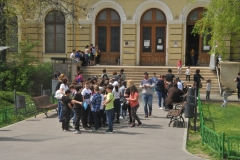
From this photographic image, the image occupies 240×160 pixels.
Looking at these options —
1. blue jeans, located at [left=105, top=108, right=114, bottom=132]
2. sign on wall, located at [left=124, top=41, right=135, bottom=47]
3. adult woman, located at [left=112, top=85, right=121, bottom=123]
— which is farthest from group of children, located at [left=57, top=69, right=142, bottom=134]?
sign on wall, located at [left=124, top=41, right=135, bottom=47]

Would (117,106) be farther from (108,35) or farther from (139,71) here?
(108,35)

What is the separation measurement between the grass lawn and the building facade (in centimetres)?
944

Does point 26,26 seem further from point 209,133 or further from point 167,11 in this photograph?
point 209,133

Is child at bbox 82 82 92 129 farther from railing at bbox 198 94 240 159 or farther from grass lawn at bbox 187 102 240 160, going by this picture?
railing at bbox 198 94 240 159

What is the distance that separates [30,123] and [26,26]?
18.1 metres

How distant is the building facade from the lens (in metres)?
32.8

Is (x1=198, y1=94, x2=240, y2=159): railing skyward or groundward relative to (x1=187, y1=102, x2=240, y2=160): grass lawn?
skyward

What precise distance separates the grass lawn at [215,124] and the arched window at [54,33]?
45.7 ft

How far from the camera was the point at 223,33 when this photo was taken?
24766 millimetres

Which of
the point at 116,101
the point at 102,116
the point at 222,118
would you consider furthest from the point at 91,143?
the point at 222,118

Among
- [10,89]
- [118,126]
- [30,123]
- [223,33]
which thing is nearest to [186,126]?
[118,126]

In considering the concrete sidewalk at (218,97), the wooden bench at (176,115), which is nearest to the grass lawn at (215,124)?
the wooden bench at (176,115)

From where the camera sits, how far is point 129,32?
1304 inches

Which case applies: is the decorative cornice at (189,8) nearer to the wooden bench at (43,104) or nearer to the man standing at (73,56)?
the man standing at (73,56)
